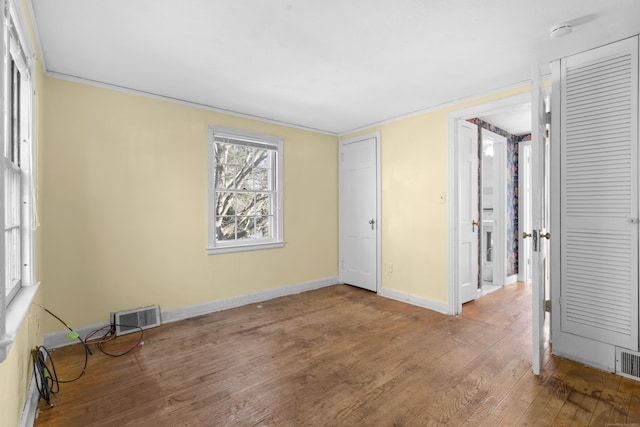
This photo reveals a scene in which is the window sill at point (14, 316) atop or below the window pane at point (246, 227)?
below

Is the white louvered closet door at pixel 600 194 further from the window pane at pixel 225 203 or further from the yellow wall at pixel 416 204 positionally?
the window pane at pixel 225 203

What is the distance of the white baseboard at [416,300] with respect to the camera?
380cm

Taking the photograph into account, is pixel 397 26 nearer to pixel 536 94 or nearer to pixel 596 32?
pixel 536 94

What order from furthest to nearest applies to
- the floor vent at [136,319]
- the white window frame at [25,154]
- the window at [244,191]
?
the window at [244,191] < the floor vent at [136,319] < the white window frame at [25,154]

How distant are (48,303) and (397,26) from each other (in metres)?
3.68

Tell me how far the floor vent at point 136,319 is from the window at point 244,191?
89cm

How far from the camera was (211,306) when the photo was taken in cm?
384

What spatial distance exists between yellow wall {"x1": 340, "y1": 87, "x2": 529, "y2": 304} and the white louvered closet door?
1003mm

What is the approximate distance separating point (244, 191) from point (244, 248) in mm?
733

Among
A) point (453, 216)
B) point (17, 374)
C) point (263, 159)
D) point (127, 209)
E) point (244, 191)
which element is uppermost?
point (263, 159)

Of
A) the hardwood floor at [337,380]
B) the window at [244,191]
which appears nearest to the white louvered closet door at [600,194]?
the hardwood floor at [337,380]

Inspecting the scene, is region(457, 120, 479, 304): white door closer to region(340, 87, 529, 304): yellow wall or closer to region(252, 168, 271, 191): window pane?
region(340, 87, 529, 304): yellow wall

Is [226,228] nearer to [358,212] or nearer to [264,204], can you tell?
[264,204]

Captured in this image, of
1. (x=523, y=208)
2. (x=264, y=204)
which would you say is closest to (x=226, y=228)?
(x=264, y=204)
